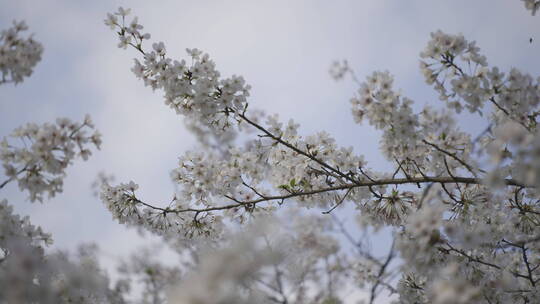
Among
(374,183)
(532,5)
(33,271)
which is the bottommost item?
(33,271)

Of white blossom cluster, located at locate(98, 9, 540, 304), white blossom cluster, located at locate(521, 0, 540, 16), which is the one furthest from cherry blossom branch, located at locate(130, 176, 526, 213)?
white blossom cluster, located at locate(521, 0, 540, 16)

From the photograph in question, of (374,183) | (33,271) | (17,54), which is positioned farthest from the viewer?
(374,183)

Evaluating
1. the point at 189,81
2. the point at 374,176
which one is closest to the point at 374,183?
the point at 374,176

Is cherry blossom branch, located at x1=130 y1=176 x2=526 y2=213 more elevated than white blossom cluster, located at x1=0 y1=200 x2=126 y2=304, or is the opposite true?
cherry blossom branch, located at x1=130 y1=176 x2=526 y2=213

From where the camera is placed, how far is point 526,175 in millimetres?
2621

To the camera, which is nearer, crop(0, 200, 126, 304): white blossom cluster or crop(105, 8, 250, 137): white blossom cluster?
crop(0, 200, 126, 304): white blossom cluster

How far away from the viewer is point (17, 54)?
327 centimetres

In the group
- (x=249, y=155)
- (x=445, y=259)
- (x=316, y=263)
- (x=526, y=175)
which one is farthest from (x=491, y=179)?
(x=316, y=263)

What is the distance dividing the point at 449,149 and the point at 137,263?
14.9 m

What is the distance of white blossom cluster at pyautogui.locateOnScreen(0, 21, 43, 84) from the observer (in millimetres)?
3233

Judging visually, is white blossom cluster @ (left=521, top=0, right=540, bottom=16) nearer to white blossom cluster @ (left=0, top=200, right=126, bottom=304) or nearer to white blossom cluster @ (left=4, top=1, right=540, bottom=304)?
white blossom cluster @ (left=4, top=1, right=540, bottom=304)

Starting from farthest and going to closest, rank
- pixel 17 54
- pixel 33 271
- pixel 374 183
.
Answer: pixel 374 183, pixel 17 54, pixel 33 271

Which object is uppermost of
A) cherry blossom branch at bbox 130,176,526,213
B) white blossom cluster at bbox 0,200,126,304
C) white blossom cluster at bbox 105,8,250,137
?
white blossom cluster at bbox 105,8,250,137

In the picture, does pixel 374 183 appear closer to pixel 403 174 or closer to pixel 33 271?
pixel 403 174
